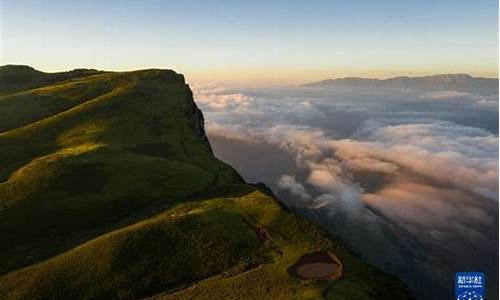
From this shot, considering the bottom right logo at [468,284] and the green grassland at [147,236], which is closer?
the bottom right logo at [468,284]

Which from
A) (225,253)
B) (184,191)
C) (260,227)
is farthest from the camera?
(184,191)

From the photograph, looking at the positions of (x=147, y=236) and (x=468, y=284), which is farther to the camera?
(x=147, y=236)

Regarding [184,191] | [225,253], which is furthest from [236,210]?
[184,191]

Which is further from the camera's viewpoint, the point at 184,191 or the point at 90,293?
the point at 184,191

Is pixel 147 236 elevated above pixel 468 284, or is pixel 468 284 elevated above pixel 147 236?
pixel 147 236

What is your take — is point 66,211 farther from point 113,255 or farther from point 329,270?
point 329,270
